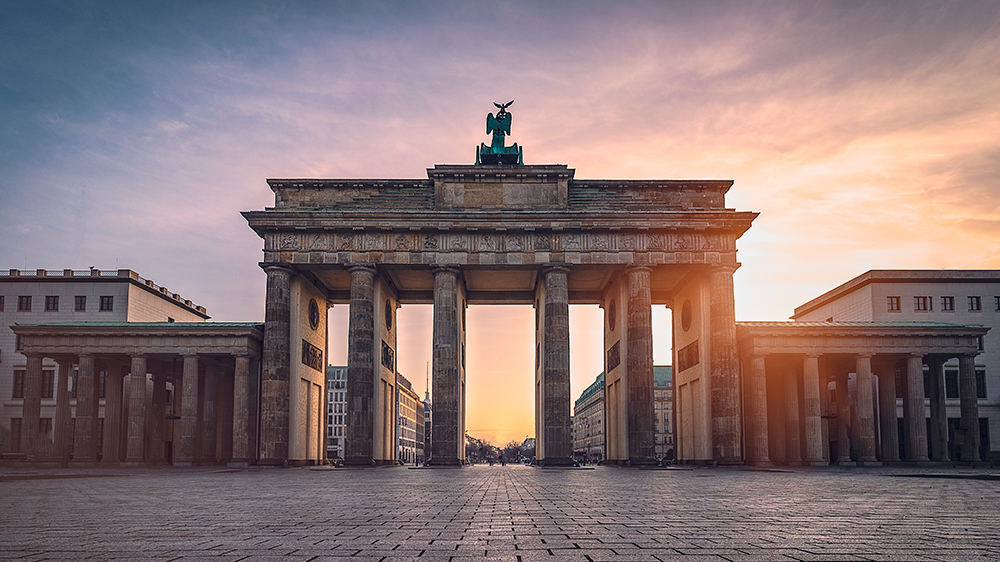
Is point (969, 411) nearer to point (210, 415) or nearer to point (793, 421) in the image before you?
point (793, 421)

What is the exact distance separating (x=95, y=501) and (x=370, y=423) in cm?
3221

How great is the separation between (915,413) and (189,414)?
49.2m

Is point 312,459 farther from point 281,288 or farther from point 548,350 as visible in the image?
point 548,350

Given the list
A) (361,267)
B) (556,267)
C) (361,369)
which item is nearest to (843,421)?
(556,267)

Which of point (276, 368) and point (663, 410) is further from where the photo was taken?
point (663, 410)

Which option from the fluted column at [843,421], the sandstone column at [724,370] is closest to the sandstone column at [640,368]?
the sandstone column at [724,370]

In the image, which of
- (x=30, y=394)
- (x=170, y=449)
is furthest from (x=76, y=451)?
(x=170, y=449)

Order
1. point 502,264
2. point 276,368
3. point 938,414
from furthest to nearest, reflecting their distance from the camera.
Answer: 1. point 938,414
2. point 502,264
3. point 276,368

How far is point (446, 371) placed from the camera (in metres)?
48.3

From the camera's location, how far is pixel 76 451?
49.9 meters

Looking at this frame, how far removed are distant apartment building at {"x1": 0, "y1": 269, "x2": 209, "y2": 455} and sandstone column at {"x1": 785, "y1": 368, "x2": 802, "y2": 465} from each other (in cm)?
5529

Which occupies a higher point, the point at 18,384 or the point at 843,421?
the point at 18,384

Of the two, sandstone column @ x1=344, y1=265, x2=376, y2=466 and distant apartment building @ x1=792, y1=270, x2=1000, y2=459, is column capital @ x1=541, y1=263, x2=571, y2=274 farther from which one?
distant apartment building @ x1=792, y1=270, x2=1000, y2=459

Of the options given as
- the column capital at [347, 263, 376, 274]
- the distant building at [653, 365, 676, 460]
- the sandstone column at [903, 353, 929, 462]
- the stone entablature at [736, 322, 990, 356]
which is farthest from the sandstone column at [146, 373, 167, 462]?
the distant building at [653, 365, 676, 460]
